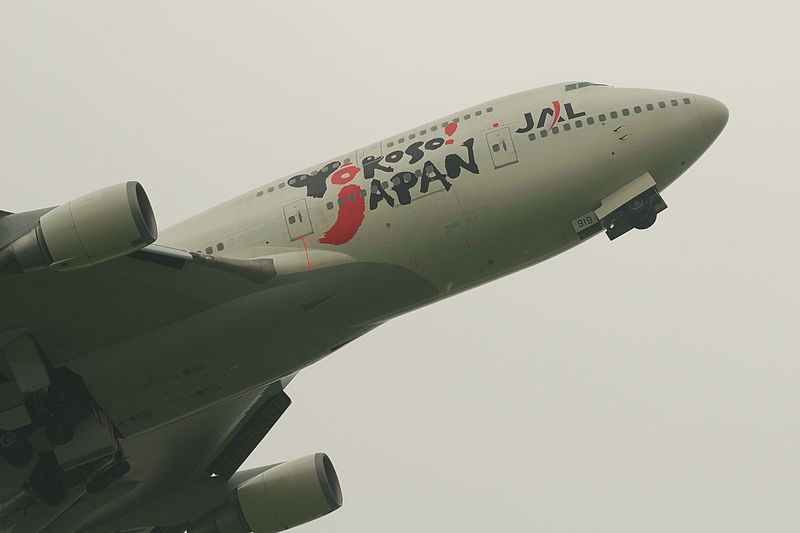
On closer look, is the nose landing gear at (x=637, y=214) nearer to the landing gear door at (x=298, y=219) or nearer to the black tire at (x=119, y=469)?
the landing gear door at (x=298, y=219)

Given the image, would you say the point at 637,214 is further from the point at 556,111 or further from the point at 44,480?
the point at 44,480

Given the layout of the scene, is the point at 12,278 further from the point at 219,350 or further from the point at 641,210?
the point at 641,210

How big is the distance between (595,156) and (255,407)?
37.3 feet

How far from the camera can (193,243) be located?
2458cm

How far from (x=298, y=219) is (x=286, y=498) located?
7.93 meters

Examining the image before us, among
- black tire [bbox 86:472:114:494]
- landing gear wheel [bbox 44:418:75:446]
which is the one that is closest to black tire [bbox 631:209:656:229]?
landing gear wheel [bbox 44:418:75:446]

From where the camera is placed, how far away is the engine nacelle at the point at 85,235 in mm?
20609

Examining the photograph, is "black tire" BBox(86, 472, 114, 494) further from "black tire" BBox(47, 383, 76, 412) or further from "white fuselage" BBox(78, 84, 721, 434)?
"black tire" BBox(47, 383, 76, 412)

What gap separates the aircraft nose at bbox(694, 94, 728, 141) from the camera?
2353cm

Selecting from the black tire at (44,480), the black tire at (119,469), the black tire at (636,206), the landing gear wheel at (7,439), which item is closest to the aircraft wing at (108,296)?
the black tire at (44,480)

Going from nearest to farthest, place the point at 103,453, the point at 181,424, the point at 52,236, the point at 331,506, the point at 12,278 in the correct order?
the point at 52,236 → the point at 12,278 → the point at 103,453 → the point at 331,506 → the point at 181,424

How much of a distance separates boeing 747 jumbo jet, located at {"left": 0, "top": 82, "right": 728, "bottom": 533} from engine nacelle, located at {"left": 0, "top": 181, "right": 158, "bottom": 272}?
1.41m

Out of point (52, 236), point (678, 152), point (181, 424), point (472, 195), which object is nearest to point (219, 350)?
point (52, 236)

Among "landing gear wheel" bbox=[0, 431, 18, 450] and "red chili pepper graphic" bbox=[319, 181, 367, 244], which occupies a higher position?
"red chili pepper graphic" bbox=[319, 181, 367, 244]
